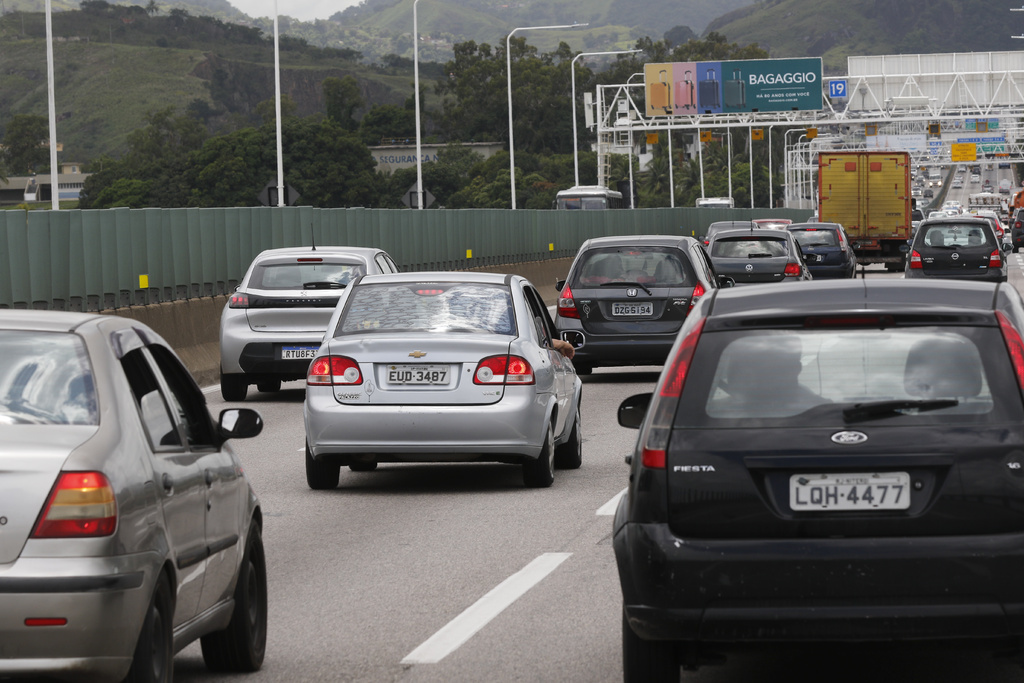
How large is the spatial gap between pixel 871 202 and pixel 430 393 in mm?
41547

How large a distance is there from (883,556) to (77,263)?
1655 cm

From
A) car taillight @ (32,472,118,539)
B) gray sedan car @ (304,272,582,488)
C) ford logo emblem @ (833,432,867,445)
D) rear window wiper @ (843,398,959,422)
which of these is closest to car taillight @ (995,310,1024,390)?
rear window wiper @ (843,398,959,422)

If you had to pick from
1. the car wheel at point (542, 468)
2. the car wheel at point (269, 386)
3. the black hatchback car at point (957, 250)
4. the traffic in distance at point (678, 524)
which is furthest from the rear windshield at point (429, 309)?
the black hatchback car at point (957, 250)

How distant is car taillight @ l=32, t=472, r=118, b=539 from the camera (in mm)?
4828

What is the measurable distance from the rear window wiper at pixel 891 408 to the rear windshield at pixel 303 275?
1317 cm

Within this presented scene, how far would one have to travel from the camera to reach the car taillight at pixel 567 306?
19.4 m

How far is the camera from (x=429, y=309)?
1188 centimetres

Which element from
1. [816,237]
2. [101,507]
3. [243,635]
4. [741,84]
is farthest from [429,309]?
[741,84]

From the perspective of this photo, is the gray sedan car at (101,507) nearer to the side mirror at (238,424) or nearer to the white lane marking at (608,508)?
the side mirror at (238,424)

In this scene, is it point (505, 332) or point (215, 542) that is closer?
point (215, 542)

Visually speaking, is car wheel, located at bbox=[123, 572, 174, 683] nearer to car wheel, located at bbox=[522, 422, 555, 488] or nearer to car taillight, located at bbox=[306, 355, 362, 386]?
car taillight, located at bbox=[306, 355, 362, 386]

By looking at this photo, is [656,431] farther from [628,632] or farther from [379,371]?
[379,371]

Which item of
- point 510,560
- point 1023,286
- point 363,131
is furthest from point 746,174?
point 510,560

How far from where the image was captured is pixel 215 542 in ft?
19.6
